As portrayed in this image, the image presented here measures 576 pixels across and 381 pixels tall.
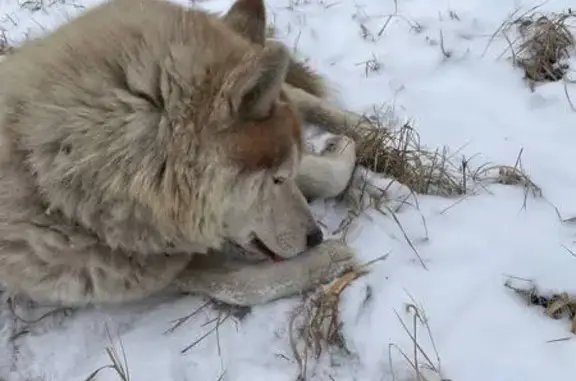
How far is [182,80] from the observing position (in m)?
2.33

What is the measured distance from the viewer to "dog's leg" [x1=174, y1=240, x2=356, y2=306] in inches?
108

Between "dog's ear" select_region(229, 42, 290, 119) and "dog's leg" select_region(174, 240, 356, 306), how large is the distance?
66 cm

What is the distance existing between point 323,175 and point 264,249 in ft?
1.60

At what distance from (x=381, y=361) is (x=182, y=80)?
40.3 inches

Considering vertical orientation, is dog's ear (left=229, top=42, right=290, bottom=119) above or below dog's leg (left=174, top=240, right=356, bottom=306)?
above

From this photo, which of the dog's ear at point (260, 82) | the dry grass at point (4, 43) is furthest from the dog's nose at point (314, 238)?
the dry grass at point (4, 43)

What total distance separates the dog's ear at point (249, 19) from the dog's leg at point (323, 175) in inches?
22.1

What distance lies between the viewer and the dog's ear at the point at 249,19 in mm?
2775

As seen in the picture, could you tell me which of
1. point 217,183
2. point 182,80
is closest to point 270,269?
point 217,183

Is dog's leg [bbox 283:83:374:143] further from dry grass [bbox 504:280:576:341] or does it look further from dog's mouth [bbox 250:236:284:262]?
dry grass [bbox 504:280:576:341]

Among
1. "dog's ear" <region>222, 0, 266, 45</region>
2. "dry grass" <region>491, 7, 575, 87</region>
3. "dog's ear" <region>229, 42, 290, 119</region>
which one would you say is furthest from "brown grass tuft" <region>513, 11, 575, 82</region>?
"dog's ear" <region>229, 42, 290, 119</region>

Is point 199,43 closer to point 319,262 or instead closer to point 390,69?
point 319,262

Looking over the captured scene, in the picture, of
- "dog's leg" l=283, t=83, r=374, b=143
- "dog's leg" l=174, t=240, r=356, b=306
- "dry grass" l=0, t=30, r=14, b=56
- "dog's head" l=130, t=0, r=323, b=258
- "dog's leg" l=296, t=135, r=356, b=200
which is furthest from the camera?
"dry grass" l=0, t=30, r=14, b=56

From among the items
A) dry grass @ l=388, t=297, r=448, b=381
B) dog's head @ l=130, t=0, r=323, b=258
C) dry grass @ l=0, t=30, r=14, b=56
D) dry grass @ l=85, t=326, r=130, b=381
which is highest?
dog's head @ l=130, t=0, r=323, b=258
